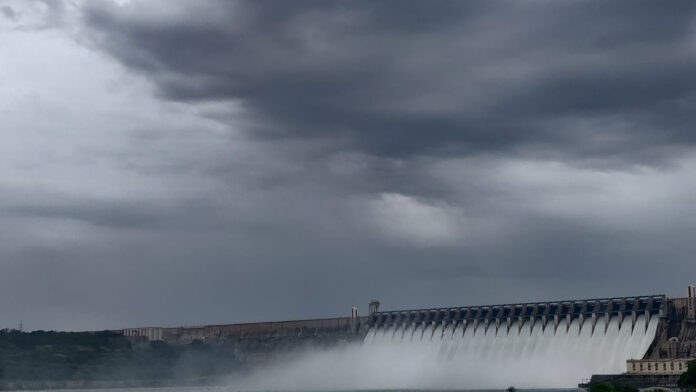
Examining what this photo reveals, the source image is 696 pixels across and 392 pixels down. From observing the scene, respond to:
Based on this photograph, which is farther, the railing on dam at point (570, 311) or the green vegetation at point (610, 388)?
the railing on dam at point (570, 311)

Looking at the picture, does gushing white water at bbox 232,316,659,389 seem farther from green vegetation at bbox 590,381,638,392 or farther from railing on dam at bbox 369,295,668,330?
green vegetation at bbox 590,381,638,392

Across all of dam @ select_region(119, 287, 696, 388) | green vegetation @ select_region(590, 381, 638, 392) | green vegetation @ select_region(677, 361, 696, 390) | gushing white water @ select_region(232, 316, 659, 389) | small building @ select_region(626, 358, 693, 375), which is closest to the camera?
green vegetation @ select_region(590, 381, 638, 392)

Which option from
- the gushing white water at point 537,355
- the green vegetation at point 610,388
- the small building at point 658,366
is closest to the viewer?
the green vegetation at point 610,388

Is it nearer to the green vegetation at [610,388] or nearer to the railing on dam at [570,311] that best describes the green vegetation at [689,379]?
the green vegetation at [610,388]

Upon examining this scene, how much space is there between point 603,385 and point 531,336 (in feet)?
228

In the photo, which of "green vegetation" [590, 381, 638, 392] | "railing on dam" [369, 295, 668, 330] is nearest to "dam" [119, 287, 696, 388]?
"railing on dam" [369, 295, 668, 330]

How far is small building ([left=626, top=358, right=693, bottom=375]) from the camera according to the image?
14362cm

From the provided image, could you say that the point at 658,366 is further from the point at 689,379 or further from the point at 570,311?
the point at 570,311

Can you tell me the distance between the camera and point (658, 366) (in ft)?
480

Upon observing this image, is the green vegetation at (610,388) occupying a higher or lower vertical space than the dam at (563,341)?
lower

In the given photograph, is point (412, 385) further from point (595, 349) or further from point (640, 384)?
point (640, 384)

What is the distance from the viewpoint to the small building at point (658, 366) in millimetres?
143625

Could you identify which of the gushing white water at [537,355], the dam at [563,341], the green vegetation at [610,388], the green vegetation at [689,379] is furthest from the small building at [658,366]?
the green vegetation at [610,388]

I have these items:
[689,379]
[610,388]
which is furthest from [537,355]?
[610,388]
